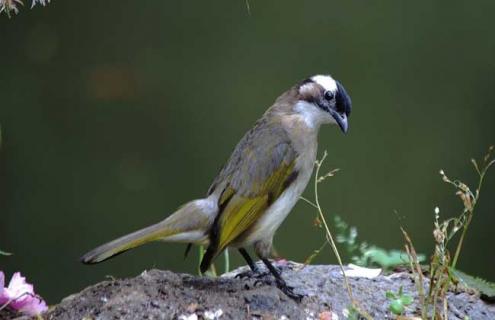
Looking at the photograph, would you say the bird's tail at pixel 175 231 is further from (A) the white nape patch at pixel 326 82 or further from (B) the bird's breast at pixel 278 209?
(A) the white nape patch at pixel 326 82

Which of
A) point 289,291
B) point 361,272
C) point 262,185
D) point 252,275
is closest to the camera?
point 289,291

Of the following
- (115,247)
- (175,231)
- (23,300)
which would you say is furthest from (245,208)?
(23,300)

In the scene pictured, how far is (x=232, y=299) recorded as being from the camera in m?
4.39

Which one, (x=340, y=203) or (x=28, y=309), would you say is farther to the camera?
(x=340, y=203)

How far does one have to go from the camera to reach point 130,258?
21.8 feet

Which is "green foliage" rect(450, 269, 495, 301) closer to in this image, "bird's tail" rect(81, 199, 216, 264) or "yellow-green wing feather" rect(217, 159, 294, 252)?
"yellow-green wing feather" rect(217, 159, 294, 252)

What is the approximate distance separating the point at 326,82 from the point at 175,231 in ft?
Result: 3.34

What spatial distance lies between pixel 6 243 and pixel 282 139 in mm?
2494

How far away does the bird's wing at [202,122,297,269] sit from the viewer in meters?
4.58

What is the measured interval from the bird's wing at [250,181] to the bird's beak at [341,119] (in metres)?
0.26

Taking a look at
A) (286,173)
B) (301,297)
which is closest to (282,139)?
(286,173)

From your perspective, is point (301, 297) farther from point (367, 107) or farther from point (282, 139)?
point (367, 107)

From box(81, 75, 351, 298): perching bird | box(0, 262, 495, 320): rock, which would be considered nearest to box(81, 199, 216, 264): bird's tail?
box(81, 75, 351, 298): perching bird

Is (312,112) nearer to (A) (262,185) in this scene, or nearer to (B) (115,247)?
(A) (262,185)
